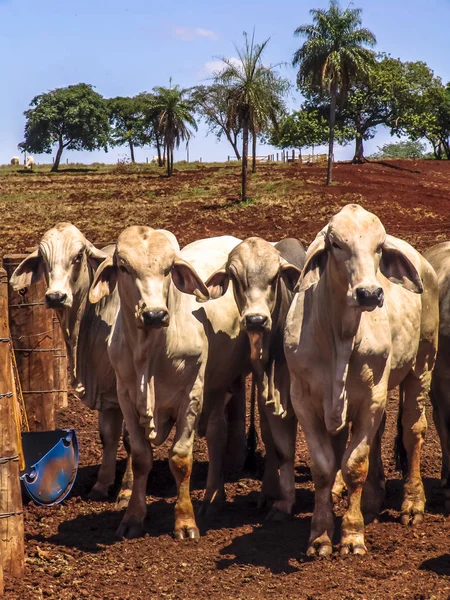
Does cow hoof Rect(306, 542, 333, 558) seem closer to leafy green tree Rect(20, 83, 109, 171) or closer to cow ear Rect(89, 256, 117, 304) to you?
cow ear Rect(89, 256, 117, 304)

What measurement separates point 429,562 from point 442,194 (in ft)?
114

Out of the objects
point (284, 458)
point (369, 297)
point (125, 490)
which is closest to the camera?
point (369, 297)

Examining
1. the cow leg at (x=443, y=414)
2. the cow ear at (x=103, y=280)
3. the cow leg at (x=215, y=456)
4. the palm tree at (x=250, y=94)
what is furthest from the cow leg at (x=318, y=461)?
the palm tree at (x=250, y=94)

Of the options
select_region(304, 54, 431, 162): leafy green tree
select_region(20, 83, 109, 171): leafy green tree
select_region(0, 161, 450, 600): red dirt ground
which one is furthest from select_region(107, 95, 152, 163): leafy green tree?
select_region(0, 161, 450, 600): red dirt ground

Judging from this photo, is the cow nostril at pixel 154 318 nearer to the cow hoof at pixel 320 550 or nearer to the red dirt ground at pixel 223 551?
the red dirt ground at pixel 223 551

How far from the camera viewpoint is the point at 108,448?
8461 millimetres

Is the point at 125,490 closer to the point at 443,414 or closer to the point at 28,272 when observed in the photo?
the point at 28,272

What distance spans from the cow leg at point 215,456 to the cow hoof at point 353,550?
1481 mm

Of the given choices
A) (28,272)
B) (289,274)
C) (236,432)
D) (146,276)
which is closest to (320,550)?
(289,274)

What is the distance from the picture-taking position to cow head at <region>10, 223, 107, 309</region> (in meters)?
7.99

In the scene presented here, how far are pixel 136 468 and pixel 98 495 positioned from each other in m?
1.11

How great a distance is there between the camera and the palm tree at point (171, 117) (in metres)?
51.8

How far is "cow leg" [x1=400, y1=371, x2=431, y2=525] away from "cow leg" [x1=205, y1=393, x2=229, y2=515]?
1.45 meters

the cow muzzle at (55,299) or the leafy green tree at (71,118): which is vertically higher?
the leafy green tree at (71,118)
